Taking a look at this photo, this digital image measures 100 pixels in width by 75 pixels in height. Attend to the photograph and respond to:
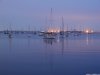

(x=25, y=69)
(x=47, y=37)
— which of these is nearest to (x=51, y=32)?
(x=47, y=37)

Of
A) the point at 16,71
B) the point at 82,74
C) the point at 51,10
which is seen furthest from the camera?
the point at 51,10

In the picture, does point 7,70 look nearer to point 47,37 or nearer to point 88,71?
point 88,71

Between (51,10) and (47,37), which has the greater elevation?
(51,10)

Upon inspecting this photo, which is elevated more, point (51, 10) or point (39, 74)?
point (51, 10)

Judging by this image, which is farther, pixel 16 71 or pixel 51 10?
pixel 51 10

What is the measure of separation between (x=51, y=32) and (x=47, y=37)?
1550 millimetres

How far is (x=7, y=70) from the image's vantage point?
1312 cm

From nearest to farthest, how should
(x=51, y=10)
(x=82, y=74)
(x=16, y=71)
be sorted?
(x=82, y=74), (x=16, y=71), (x=51, y=10)

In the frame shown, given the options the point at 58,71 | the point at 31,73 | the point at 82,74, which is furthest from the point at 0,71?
the point at 82,74

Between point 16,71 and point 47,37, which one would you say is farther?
point 47,37

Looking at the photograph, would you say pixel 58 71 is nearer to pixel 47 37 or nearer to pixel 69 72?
pixel 69 72

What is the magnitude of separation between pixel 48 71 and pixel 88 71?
1752 mm

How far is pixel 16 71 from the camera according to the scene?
1284cm

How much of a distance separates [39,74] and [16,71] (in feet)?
4.04
